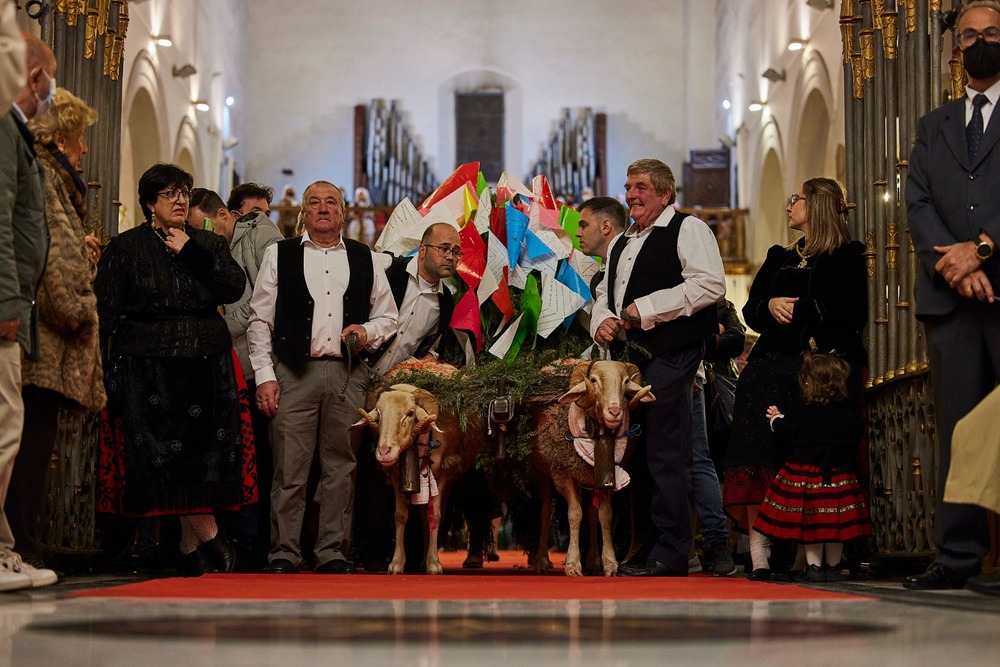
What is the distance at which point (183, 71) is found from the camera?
18000 mm

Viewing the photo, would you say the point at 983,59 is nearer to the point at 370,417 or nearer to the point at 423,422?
the point at 423,422

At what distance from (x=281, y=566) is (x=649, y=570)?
4.89ft

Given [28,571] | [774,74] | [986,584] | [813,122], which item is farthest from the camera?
[774,74]

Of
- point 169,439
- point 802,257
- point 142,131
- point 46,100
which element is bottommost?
point 169,439

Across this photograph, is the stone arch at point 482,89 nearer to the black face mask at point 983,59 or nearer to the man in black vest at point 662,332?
the man in black vest at point 662,332

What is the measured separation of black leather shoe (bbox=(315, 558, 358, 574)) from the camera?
5645 mm

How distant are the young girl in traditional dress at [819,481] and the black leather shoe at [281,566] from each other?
6.16ft

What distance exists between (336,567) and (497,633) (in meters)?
3.02

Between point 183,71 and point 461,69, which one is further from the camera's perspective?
point 461,69

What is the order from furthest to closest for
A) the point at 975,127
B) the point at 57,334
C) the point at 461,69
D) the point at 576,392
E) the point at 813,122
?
the point at 461,69 < the point at 813,122 < the point at 576,392 < the point at 57,334 < the point at 975,127

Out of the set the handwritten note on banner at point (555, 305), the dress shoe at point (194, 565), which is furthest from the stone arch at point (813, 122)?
the dress shoe at point (194, 565)

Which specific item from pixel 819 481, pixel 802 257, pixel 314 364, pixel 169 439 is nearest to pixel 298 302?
pixel 314 364

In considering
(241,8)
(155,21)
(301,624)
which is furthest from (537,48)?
(301,624)

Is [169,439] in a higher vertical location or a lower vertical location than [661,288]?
lower
